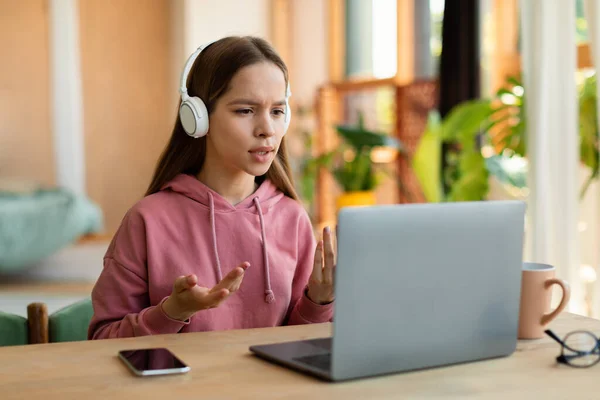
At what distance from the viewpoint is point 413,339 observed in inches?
35.0

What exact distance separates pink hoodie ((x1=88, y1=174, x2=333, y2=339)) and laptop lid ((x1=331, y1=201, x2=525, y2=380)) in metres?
0.38

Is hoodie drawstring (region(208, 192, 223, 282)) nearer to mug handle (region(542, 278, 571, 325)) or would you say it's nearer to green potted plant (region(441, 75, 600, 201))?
mug handle (region(542, 278, 571, 325))

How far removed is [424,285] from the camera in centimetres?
88

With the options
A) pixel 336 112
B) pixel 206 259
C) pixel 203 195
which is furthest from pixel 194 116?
pixel 336 112

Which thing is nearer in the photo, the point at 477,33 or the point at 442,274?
the point at 442,274

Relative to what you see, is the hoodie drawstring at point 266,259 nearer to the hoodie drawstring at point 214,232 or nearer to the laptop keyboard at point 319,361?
the hoodie drawstring at point 214,232

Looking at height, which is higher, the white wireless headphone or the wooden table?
the white wireless headphone

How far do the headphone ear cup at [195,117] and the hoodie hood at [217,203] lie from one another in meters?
0.10

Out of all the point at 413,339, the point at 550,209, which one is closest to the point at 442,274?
the point at 413,339

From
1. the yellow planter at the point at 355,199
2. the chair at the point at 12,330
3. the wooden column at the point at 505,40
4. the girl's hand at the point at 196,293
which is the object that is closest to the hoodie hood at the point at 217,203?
the girl's hand at the point at 196,293

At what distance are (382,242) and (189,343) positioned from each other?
1.11 feet

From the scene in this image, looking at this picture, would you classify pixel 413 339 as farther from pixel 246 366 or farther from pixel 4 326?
pixel 4 326

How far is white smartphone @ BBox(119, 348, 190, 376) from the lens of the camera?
881 mm

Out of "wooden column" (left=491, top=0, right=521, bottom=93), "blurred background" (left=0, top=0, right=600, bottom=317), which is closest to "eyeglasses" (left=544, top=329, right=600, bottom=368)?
"blurred background" (left=0, top=0, right=600, bottom=317)
